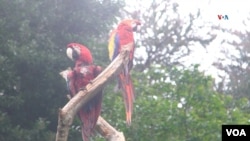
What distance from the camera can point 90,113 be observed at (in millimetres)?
3326

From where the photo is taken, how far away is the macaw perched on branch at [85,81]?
3314 millimetres

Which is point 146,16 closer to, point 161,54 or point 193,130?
point 161,54

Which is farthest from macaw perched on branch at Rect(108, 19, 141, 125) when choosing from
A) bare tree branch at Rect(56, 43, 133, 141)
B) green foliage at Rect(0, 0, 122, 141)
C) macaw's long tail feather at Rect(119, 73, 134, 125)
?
green foliage at Rect(0, 0, 122, 141)

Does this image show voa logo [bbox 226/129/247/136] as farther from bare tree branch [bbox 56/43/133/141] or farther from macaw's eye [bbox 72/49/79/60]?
macaw's eye [bbox 72/49/79/60]

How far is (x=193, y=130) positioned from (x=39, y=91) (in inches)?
51.3

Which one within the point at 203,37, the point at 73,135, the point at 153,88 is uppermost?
the point at 203,37

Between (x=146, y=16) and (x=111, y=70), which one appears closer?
(x=111, y=70)

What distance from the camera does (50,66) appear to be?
4344 millimetres

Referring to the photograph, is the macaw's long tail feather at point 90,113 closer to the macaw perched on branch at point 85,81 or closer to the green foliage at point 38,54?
the macaw perched on branch at point 85,81

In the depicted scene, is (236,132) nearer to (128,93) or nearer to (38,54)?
(128,93)

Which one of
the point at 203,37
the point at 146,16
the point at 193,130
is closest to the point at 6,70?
the point at 193,130

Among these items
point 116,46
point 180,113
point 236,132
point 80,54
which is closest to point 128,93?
point 116,46

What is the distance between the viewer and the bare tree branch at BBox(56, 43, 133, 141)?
3016 millimetres

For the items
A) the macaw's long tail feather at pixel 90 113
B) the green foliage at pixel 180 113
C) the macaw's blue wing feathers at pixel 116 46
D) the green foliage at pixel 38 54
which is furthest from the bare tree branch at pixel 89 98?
the green foliage at pixel 38 54
